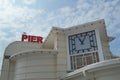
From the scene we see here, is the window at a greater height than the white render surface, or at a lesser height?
greater

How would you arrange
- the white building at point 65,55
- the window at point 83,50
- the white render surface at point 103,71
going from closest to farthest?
the white render surface at point 103,71, the white building at point 65,55, the window at point 83,50

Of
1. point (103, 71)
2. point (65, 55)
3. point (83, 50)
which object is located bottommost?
point (103, 71)

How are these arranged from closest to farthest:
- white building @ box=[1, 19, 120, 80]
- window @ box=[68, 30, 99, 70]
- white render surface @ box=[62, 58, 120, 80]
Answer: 1. white render surface @ box=[62, 58, 120, 80]
2. white building @ box=[1, 19, 120, 80]
3. window @ box=[68, 30, 99, 70]

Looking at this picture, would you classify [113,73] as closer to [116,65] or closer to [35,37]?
[116,65]

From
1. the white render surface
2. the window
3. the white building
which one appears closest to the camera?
the white render surface

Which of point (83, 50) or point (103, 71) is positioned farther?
point (83, 50)

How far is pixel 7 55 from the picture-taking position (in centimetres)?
1648

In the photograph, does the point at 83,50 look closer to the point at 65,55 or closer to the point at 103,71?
the point at 65,55

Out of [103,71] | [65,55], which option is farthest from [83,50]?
[103,71]

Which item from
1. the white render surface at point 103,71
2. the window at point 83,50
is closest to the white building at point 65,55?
the window at point 83,50

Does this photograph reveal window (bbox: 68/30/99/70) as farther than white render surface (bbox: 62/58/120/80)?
Yes

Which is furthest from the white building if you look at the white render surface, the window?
the white render surface

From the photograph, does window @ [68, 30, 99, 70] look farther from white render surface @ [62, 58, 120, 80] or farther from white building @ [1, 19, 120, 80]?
white render surface @ [62, 58, 120, 80]

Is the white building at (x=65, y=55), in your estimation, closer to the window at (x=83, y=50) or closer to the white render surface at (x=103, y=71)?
the window at (x=83, y=50)
